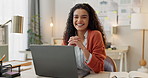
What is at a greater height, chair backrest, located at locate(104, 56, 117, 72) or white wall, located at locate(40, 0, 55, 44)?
white wall, located at locate(40, 0, 55, 44)

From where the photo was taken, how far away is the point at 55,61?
0.93 meters

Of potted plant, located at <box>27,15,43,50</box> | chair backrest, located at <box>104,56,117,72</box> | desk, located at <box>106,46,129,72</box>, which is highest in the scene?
potted plant, located at <box>27,15,43,50</box>

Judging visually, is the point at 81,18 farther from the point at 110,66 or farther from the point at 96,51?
the point at 110,66

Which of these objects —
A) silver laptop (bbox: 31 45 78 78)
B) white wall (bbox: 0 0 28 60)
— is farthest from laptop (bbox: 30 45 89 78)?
white wall (bbox: 0 0 28 60)

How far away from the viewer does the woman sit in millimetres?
1062

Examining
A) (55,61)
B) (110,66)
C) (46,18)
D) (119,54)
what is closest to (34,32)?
(46,18)

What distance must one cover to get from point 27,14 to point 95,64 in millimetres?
2741

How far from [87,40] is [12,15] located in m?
→ 2.22

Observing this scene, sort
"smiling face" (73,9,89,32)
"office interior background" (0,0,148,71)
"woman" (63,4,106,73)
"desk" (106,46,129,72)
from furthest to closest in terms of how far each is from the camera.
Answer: "office interior background" (0,0,148,71)
"desk" (106,46,129,72)
"smiling face" (73,9,89,32)
"woman" (63,4,106,73)

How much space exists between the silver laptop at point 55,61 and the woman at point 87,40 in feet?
0.60

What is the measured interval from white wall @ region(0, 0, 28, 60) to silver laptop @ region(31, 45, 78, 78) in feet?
6.98

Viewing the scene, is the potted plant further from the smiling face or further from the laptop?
the laptop

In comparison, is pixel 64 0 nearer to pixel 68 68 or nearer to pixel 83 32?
pixel 83 32

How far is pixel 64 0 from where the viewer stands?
3.95 metres
